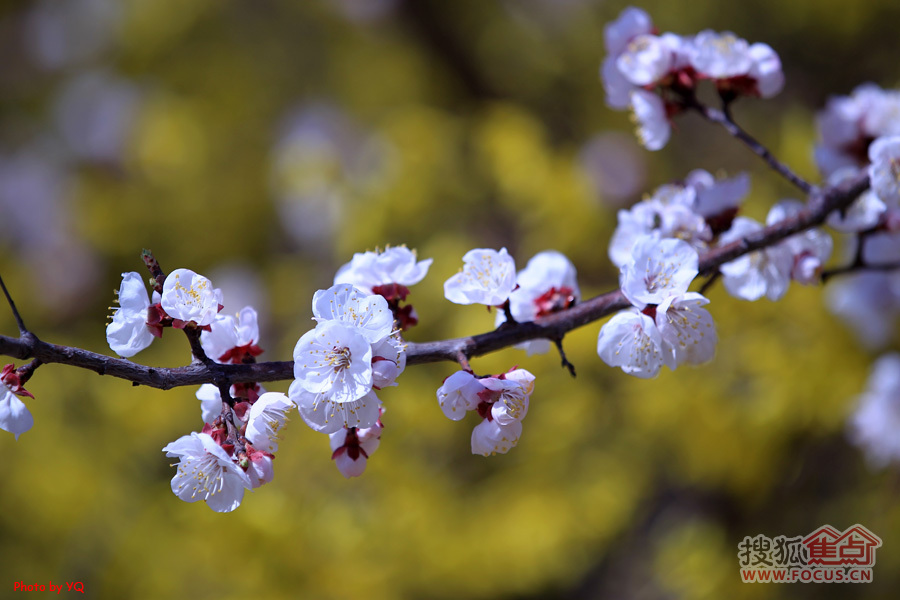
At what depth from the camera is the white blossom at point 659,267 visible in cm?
73

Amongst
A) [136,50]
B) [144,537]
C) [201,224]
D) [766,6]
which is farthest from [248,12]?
[144,537]

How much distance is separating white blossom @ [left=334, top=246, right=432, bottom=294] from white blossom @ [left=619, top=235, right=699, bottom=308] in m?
0.24

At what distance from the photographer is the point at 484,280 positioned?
2.58 feet

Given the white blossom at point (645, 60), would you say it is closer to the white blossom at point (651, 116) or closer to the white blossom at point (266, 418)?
the white blossom at point (651, 116)

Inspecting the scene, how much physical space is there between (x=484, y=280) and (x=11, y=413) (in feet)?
1.65

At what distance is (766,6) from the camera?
2633 mm

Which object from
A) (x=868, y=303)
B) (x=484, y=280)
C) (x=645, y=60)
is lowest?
(x=484, y=280)

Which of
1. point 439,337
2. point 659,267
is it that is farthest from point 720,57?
point 439,337

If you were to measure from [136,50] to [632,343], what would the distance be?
3.88m

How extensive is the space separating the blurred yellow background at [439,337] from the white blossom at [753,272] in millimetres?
626

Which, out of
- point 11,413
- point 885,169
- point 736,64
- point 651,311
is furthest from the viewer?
point 736,64

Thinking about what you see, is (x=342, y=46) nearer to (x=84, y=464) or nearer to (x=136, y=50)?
(x=136, y=50)

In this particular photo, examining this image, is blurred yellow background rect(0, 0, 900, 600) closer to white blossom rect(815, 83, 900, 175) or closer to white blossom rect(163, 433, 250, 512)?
white blossom rect(815, 83, 900, 175)

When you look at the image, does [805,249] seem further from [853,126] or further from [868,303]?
[868,303]
